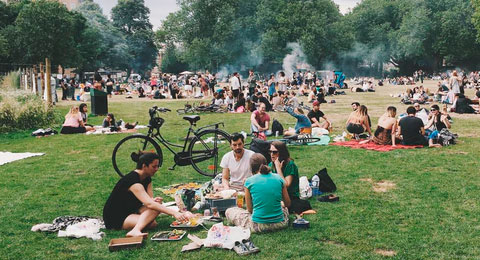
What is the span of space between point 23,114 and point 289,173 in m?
13.5

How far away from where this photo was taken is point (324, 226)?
20.5 feet

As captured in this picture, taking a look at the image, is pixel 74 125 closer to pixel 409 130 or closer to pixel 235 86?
pixel 235 86

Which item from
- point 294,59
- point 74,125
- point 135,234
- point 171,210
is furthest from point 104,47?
point 135,234

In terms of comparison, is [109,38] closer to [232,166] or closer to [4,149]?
[4,149]

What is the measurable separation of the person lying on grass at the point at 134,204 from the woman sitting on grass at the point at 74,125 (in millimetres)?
10225

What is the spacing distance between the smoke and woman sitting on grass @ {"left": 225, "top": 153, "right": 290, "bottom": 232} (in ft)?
216

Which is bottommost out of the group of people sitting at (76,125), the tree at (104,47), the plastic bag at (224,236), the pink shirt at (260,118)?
the plastic bag at (224,236)

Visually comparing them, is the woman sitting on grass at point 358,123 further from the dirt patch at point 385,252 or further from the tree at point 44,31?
the tree at point 44,31

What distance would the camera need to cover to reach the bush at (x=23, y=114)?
55.1ft

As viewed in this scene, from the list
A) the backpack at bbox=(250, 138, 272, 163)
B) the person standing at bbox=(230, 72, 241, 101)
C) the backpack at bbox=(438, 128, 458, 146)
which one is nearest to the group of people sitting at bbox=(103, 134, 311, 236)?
the backpack at bbox=(250, 138, 272, 163)

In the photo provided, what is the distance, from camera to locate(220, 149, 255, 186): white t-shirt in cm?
752

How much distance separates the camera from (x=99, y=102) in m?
21.1

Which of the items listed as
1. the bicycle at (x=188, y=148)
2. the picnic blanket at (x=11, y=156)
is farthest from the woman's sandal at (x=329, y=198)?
the picnic blanket at (x=11, y=156)

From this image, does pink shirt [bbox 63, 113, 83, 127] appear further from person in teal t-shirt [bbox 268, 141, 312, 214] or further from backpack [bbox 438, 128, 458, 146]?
backpack [bbox 438, 128, 458, 146]
